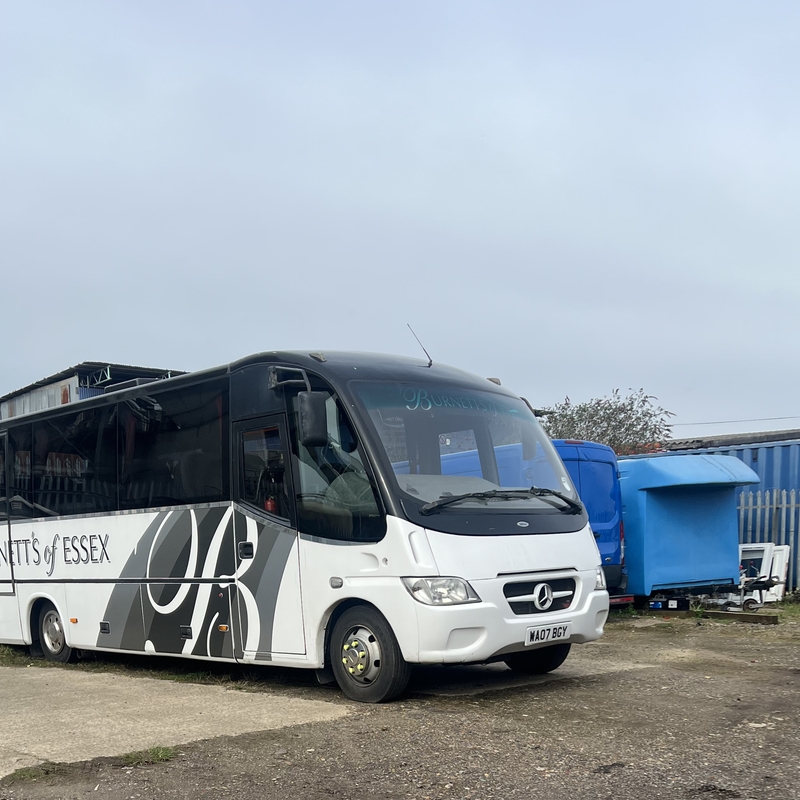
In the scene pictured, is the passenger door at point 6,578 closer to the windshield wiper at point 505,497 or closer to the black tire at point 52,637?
the black tire at point 52,637

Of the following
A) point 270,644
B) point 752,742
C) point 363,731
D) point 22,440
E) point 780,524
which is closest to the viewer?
point 752,742

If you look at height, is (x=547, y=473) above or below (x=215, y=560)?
above

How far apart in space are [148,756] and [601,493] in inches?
340

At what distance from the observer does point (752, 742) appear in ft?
18.8

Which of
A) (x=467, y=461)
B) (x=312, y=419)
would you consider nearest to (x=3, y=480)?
(x=312, y=419)

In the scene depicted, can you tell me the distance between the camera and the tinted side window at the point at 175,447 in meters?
8.85

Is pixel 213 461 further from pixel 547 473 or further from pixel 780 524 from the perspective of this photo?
pixel 780 524

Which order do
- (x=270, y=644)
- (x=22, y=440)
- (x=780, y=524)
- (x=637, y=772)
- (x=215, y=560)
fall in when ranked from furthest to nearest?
(x=780, y=524) < (x=22, y=440) < (x=215, y=560) < (x=270, y=644) < (x=637, y=772)

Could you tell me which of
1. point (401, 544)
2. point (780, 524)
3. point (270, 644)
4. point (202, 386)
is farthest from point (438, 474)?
point (780, 524)

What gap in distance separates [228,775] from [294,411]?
3330 mm

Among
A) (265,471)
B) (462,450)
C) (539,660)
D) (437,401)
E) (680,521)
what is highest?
(437,401)

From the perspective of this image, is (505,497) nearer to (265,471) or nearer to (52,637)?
(265,471)

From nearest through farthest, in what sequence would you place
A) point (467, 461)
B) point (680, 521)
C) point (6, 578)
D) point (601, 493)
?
point (467, 461)
point (6, 578)
point (601, 493)
point (680, 521)

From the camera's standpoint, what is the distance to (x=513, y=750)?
565 cm
